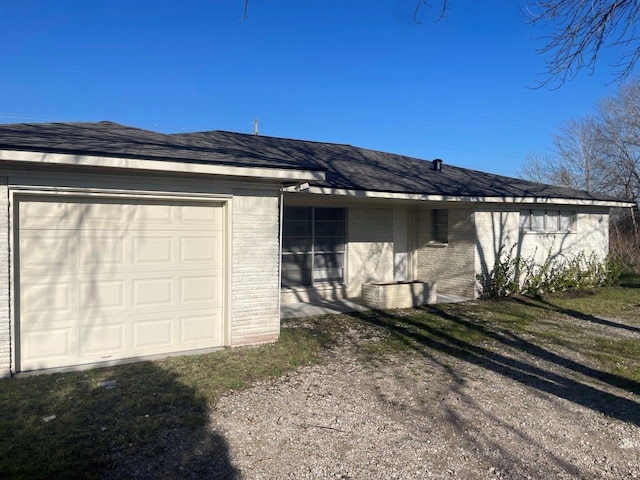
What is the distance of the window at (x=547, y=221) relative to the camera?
14.2 meters

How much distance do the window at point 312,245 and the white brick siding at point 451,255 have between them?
2687 millimetres

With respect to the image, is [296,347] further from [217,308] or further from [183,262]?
[183,262]

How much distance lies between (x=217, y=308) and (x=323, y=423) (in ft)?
10.7

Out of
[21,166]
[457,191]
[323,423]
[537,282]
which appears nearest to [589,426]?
[323,423]

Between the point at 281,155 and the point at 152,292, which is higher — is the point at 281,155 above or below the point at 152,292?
above

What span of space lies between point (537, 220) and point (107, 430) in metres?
13.1

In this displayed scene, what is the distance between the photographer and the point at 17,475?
12.0ft

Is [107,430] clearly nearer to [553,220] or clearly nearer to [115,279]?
[115,279]

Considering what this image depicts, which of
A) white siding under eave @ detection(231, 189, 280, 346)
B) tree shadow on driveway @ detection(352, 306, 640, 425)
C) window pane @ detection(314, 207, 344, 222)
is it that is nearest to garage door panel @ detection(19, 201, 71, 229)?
white siding under eave @ detection(231, 189, 280, 346)

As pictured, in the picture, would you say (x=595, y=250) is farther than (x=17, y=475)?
Yes

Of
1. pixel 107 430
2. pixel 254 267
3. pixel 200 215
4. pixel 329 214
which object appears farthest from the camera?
pixel 329 214

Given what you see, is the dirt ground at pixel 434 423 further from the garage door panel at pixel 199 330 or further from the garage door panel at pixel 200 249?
the garage door panel at pixel 200 249

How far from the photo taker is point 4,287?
19.5 feet

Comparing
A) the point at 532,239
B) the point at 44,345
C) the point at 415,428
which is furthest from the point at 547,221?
the point at 44,345
